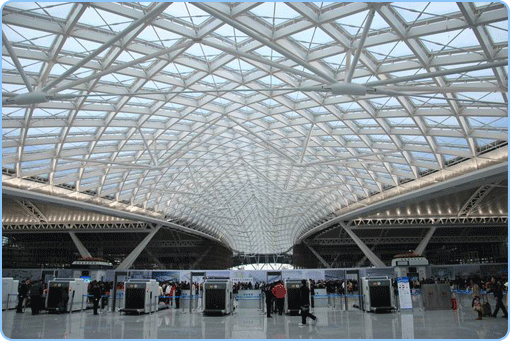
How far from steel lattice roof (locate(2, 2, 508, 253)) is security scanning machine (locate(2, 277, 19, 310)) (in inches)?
465

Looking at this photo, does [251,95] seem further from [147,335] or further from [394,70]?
[147,335]

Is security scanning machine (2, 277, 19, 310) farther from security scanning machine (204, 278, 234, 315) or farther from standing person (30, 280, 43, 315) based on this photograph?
security scanning machine (204, 278, 234, 315)

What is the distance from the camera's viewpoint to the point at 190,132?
4250 centimetres

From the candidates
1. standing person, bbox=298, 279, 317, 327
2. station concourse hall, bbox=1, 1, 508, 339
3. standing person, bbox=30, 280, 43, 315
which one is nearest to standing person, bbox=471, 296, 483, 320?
station concourse hall, bbox=1, 1, 508, 339

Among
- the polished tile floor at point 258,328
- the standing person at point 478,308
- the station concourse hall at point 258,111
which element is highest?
the station concourse hall at point 258,111

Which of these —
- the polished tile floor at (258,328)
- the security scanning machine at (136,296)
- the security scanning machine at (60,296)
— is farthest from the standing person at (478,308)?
the security scanning machine at (60,296)

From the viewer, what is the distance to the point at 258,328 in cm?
1850

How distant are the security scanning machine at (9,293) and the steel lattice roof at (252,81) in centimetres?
1181

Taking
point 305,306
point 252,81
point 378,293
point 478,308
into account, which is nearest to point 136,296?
point 305,306

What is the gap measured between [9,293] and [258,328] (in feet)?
60.3

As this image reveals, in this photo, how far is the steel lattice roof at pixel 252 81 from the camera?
2081 cm

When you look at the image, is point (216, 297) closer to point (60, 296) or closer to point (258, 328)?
point (258, 328)

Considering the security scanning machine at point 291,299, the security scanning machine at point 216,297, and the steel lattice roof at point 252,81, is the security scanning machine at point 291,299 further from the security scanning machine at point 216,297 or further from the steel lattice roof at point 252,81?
the steel lattice roof at point 252,81

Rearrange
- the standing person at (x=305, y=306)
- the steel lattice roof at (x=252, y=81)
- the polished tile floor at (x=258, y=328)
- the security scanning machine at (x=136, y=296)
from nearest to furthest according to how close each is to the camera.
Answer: the polished tile floor at (x=258, y=328)
the standing person at (x=305, y=306)
the steel lattice roof at (x=252, y=81)
the security scanning machine at (x=136, y=296)
